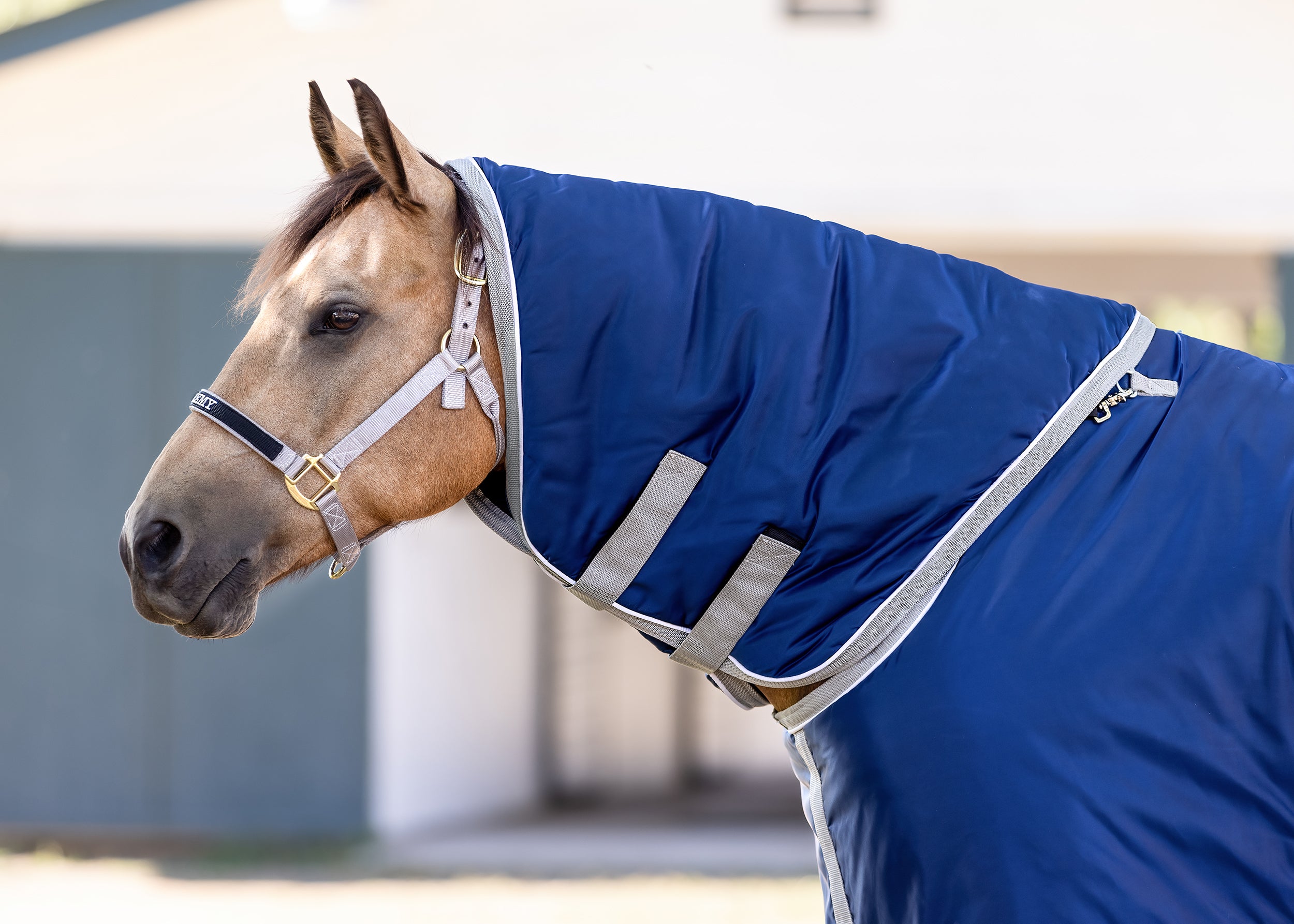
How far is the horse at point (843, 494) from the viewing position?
4.14 ft

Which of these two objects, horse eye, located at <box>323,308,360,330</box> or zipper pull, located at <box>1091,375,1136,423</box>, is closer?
zipper pull, located at <box>1091,375,1136,423</box>

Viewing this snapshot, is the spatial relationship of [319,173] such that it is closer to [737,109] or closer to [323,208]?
[737,109]

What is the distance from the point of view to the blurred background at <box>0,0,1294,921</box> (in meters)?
5.27

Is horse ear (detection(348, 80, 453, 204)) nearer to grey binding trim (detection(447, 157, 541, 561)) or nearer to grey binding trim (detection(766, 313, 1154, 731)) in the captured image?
grey binding trim (detection(447, 157, 541, 561))

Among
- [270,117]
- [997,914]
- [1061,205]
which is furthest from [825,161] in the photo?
[997,914]

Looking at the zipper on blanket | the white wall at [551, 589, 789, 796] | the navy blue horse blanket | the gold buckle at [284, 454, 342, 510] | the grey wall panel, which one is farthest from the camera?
the white wall at [551, 589, 789, 796]

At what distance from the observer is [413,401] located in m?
1.49

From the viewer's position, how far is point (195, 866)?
17.3 ft

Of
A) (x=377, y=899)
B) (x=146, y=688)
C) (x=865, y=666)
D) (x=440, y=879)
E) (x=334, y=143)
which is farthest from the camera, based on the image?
(x=146, y=688)

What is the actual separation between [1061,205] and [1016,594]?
14.6 feet

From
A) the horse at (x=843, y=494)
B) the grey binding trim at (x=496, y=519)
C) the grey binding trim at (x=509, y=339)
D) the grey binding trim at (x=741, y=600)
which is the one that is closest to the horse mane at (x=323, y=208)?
the horse at (x=843, y=494)

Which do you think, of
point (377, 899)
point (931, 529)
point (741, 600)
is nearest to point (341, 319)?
point (741, 600)

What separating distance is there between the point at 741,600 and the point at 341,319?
0.63 m

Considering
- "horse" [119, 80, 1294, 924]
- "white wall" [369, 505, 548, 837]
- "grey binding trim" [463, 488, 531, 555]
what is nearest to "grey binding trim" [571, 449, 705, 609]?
"horse" [119, 80, 1294, 924]
